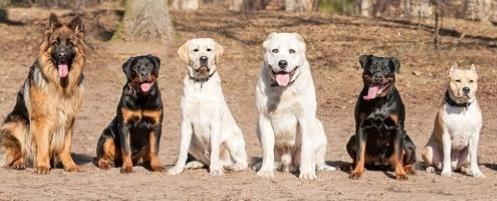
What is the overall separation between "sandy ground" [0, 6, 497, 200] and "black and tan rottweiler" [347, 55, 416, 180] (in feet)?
0.79

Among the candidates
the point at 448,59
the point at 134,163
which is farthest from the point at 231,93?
the point at 134,163

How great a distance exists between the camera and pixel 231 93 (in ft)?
53.4

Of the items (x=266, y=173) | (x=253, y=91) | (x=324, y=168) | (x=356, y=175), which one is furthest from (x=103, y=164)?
(x=253, y=91)

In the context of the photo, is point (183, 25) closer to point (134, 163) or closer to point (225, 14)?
point (225, 14)

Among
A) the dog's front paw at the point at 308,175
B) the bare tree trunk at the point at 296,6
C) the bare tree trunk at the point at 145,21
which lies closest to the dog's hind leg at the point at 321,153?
the dog's front paw at the point at 308,175

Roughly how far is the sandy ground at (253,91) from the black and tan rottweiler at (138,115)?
264 millimetres

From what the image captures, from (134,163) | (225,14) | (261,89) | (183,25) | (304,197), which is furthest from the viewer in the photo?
(225,14)

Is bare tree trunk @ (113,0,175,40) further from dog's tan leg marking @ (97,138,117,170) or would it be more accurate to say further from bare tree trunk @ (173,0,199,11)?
dog's tan leg marking @ (97,138,117,170)

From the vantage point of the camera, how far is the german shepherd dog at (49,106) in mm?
9266

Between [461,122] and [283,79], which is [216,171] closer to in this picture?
[283,79]

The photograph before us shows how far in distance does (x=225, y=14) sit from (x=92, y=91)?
778cm

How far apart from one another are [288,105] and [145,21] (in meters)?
9.67

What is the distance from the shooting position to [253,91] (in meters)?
16.4

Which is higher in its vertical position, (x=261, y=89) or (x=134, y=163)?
(x=261, y=89)
